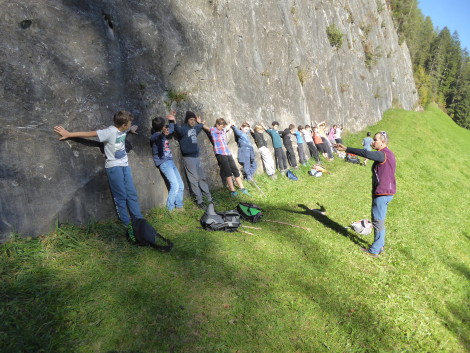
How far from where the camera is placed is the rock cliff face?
5.48 m

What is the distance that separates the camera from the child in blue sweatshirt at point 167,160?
7605mm

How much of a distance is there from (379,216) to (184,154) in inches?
205

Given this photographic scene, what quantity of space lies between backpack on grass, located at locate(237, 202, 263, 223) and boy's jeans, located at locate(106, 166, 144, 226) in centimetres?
267

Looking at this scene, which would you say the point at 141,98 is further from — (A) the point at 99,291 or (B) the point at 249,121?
(B) the point at 249,121

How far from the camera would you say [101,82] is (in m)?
6.70

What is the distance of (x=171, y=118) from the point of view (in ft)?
26.8

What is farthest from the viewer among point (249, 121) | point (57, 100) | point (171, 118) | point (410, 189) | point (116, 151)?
point (410, 189)

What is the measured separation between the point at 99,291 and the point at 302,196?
7735mm

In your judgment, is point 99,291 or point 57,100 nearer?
point 99,291

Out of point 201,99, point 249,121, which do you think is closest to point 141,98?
point 201,99

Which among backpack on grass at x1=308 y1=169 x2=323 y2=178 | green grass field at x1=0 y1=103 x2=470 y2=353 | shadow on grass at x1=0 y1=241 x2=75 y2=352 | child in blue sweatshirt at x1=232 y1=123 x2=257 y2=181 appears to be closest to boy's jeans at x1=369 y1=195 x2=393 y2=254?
green grass field at x1=0 y1=103 x2=470 y2=353


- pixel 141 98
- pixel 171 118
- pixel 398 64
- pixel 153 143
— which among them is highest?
pixel 398 64

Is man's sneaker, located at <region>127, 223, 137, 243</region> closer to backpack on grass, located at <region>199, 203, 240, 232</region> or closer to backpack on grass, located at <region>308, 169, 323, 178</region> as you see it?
backpack on grass, located at <region>199, 203, 240, 232</region>

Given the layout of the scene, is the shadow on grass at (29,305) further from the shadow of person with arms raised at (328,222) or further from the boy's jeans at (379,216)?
the shadow of person with arms raised at (328,222)
